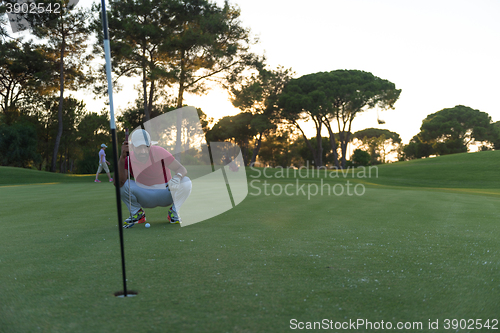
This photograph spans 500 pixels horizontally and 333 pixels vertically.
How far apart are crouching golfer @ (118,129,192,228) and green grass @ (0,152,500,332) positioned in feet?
1.29

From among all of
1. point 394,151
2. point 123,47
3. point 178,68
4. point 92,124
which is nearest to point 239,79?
point 178,68

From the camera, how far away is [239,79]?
32281 mm

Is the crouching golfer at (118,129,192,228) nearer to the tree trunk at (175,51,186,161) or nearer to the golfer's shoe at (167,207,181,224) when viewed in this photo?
the golfer's shoe at (167,207,181,224)

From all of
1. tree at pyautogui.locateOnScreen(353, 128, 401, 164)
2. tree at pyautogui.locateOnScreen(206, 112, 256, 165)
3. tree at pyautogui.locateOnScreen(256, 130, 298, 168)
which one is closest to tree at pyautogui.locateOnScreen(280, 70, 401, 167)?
tree at pyautogui.locateOnScreen(206, 112, 256, 165)

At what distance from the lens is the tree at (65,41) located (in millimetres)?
33375

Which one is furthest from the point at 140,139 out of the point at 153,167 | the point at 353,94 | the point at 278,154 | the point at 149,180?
the point at 278,154

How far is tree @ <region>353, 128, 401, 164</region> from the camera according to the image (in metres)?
80.3

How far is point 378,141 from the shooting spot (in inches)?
3155

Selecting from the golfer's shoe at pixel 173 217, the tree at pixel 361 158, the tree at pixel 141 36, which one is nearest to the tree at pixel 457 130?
the tree at pixel 361 158

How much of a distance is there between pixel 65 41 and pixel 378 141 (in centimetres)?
6397

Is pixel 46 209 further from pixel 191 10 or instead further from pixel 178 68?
pixel 191 10

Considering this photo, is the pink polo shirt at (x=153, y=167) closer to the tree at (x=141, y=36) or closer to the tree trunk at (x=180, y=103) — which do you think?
the tree at (x=141, y=36)

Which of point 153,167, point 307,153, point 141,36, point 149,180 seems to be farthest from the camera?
point 307,153

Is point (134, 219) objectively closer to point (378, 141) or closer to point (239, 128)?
point (239, 128)
